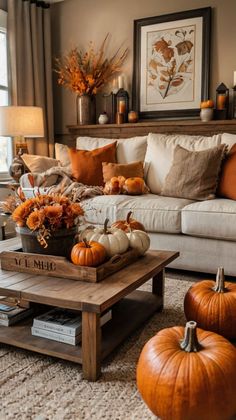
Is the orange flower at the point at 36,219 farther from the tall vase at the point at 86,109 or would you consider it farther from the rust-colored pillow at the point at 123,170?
the tall vase at the point at 86,109

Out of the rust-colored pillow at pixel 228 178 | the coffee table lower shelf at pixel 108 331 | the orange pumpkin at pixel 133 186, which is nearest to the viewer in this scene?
the coffee table lower shelf at pixel 108 331

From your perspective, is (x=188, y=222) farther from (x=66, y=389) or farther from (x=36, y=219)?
(x=66, y=389)

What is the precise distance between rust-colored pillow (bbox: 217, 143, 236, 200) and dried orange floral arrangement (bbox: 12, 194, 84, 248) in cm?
150

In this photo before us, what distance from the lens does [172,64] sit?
3887 mm

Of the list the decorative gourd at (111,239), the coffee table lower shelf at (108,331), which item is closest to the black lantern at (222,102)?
the coffee table lower shelf at (108,331)

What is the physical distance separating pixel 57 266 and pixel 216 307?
25.5 inches

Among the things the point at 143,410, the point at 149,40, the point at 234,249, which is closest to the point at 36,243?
the point at 143,410

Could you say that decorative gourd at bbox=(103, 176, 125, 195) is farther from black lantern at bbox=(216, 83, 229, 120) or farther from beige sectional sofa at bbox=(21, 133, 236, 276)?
black lantern at bbox=(216, 83, 229, 120)

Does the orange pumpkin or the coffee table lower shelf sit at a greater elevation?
the orange pumpkin

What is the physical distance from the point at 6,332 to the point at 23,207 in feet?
1.69

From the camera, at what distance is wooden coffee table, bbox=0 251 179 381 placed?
135cm

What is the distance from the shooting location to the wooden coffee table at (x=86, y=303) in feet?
4.44

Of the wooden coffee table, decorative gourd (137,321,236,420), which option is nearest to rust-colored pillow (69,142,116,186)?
the wooden coffee table

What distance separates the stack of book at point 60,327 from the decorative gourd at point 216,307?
473 mm
